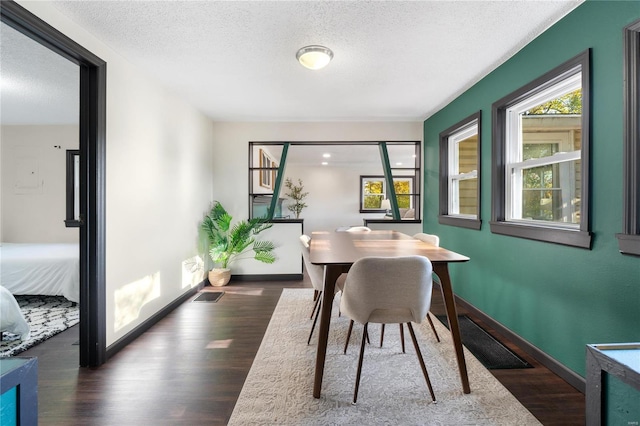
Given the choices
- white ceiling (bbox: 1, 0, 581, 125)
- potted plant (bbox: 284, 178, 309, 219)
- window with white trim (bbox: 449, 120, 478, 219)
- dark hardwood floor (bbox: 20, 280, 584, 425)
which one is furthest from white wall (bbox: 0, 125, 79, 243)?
window with white trim (bbox: 449, 120, 478, 219)

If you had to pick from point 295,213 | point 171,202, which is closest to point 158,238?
point 171,202

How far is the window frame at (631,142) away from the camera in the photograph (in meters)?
1.52

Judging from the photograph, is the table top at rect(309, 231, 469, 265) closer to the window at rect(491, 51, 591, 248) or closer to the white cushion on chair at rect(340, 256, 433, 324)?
the white cushion on chair at rect(340, 256, 433, 324)

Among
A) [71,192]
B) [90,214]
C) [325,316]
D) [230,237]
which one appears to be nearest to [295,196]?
[230,237]

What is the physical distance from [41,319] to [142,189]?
5.45ft

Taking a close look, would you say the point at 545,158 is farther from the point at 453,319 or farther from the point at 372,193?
the point at 372,193

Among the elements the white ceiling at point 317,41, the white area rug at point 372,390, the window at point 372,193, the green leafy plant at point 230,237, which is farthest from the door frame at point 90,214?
the window at point 372,193

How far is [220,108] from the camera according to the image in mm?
3932

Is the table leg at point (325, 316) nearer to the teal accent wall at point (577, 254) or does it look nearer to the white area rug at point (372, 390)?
the white area rug at point (372, 390)

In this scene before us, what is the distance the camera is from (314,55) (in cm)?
235

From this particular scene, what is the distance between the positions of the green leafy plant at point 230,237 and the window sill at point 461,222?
2.30 meters

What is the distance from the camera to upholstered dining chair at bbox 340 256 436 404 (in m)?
1.62

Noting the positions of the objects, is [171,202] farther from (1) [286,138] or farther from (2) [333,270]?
(2) [333,270]

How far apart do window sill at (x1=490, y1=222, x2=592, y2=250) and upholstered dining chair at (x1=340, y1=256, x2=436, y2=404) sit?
96 centimetres
